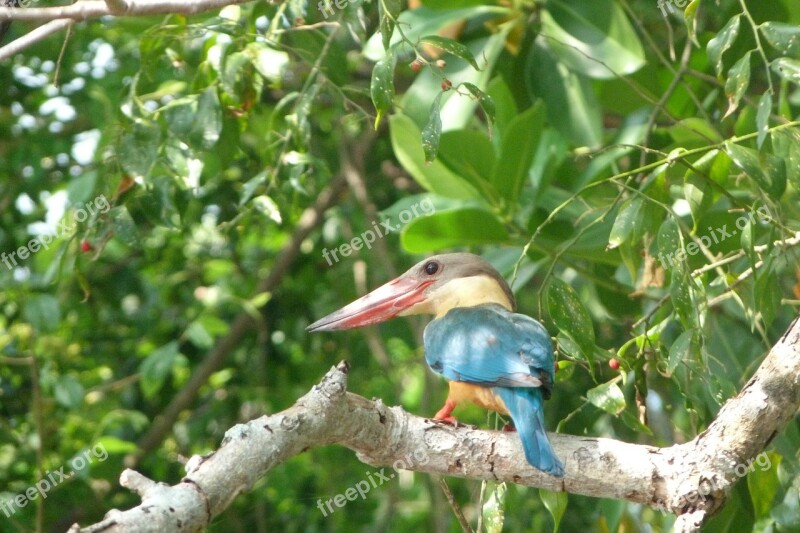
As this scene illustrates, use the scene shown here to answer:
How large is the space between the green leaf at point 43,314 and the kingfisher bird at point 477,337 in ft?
4.69

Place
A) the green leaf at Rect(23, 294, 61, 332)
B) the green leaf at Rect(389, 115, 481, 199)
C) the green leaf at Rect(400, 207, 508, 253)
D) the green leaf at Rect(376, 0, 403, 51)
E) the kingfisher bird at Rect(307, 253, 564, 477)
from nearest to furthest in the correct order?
the green leaf at Rect(376, 0, 403, 51) < the kingfisher bird at Rect(307, 253, 564, 477) < the green leaf at Rect(400, 207, 508, 253) < the green leaf at Rect(389, 115, 481, 199) < the green leaf at Rect(23, 294, 61, 332)

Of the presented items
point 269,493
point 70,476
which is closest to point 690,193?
point 70,476

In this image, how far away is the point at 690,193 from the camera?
2586 millimetres

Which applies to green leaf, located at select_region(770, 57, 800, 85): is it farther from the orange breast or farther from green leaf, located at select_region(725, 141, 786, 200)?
the orange breast

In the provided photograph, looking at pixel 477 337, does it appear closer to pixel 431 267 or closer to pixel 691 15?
pixel 431 267

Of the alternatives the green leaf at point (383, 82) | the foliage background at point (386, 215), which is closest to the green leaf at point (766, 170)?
the foliage background at point (386, 215)

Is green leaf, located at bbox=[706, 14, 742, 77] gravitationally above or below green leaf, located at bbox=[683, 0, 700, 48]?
below

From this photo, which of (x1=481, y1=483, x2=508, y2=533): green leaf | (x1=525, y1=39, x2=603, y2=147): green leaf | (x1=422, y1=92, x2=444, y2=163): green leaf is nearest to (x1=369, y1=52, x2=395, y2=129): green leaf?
(x1=422, y1=92, x2=444, y2=163): green leaf

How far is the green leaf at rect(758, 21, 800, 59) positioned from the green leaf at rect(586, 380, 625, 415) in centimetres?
87

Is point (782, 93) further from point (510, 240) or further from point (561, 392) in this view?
point (561, 392)

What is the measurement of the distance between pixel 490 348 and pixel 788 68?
99 centimetres

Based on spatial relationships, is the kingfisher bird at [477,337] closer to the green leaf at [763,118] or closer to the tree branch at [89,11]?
the green leaf at [763,118]

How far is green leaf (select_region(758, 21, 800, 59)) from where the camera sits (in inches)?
98.5

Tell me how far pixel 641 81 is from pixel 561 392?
1538 mm
